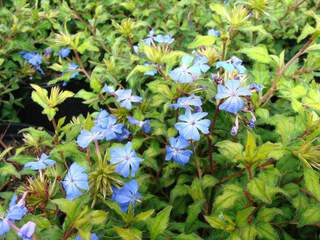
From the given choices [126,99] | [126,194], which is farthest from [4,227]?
[126,99]

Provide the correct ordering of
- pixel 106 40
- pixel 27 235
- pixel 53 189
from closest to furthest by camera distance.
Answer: pixel 27 235, pixel 53 189, pixel 106 40

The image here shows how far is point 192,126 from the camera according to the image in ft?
3.52

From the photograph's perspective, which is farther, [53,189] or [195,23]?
[195,23]

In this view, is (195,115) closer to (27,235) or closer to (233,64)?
(233,64)

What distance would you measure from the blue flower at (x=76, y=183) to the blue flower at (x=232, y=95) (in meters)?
0.39

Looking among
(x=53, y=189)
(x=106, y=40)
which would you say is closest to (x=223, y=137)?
(x=53, y=189)

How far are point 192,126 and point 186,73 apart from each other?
16 centimetres

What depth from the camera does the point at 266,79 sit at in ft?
4.45

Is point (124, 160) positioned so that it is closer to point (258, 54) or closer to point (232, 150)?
point (232, 150)

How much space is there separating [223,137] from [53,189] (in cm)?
52

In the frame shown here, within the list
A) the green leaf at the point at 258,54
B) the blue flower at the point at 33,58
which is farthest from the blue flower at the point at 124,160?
the blue flower at the point at 33,58

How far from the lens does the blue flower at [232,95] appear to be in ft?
3.36

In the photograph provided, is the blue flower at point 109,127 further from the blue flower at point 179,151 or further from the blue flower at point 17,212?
the blue flower at point 17,212

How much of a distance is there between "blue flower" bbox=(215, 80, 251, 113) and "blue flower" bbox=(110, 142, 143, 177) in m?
0.26
